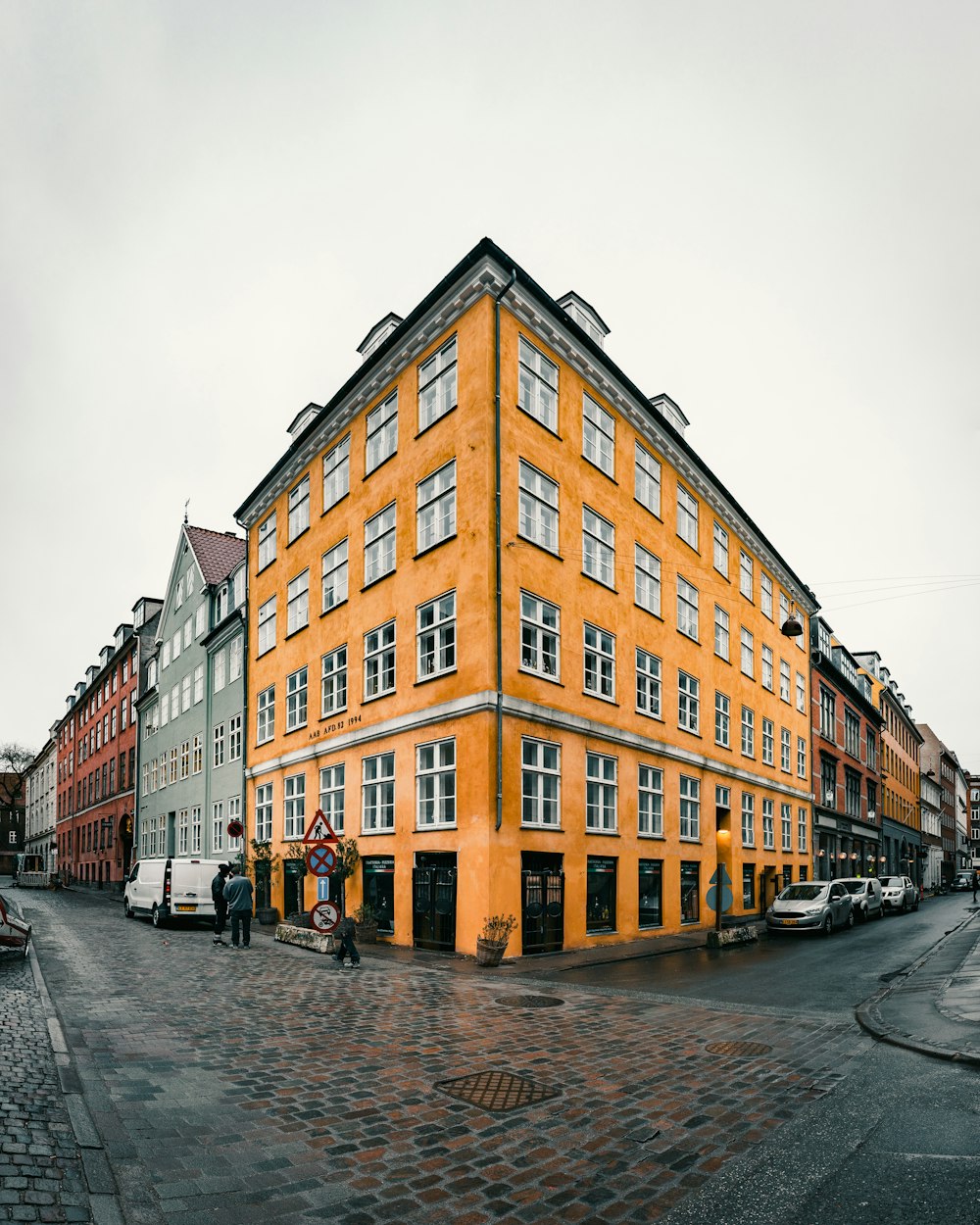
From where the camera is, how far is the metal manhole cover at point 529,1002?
12805mm

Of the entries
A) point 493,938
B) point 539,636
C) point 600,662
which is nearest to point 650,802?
point 600,662

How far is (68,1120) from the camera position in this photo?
22.0 ft

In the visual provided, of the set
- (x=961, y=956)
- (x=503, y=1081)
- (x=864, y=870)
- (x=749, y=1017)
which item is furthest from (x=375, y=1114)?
(x=864, y=870)

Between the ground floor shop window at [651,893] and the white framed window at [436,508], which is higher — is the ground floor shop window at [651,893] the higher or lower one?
the lower one

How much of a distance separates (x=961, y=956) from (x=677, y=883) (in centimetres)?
947

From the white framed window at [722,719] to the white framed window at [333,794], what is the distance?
13.0 metres

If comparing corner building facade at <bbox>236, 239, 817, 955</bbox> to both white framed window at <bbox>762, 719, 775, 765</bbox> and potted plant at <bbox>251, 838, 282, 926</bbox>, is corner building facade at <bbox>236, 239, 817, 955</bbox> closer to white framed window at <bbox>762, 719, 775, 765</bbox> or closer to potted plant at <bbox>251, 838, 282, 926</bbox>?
potted plant at <bbox>251, 838, 282, 926</bbox>

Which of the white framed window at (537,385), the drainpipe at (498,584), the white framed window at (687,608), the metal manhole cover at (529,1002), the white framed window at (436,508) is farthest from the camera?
the white framed window at (687,608)

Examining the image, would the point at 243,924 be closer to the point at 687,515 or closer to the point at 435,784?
the point at 435,784

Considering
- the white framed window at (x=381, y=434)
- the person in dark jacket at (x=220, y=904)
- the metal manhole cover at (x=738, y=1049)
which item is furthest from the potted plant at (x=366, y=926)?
the metal manhole cover at (x=738, y=1049)

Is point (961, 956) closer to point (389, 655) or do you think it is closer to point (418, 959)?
point (418, 959)

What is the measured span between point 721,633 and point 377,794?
49.5 feet

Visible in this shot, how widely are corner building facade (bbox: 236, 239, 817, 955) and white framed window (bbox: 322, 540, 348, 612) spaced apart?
0.10m

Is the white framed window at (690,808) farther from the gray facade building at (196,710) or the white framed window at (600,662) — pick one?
the gray facade building at (196,710)
